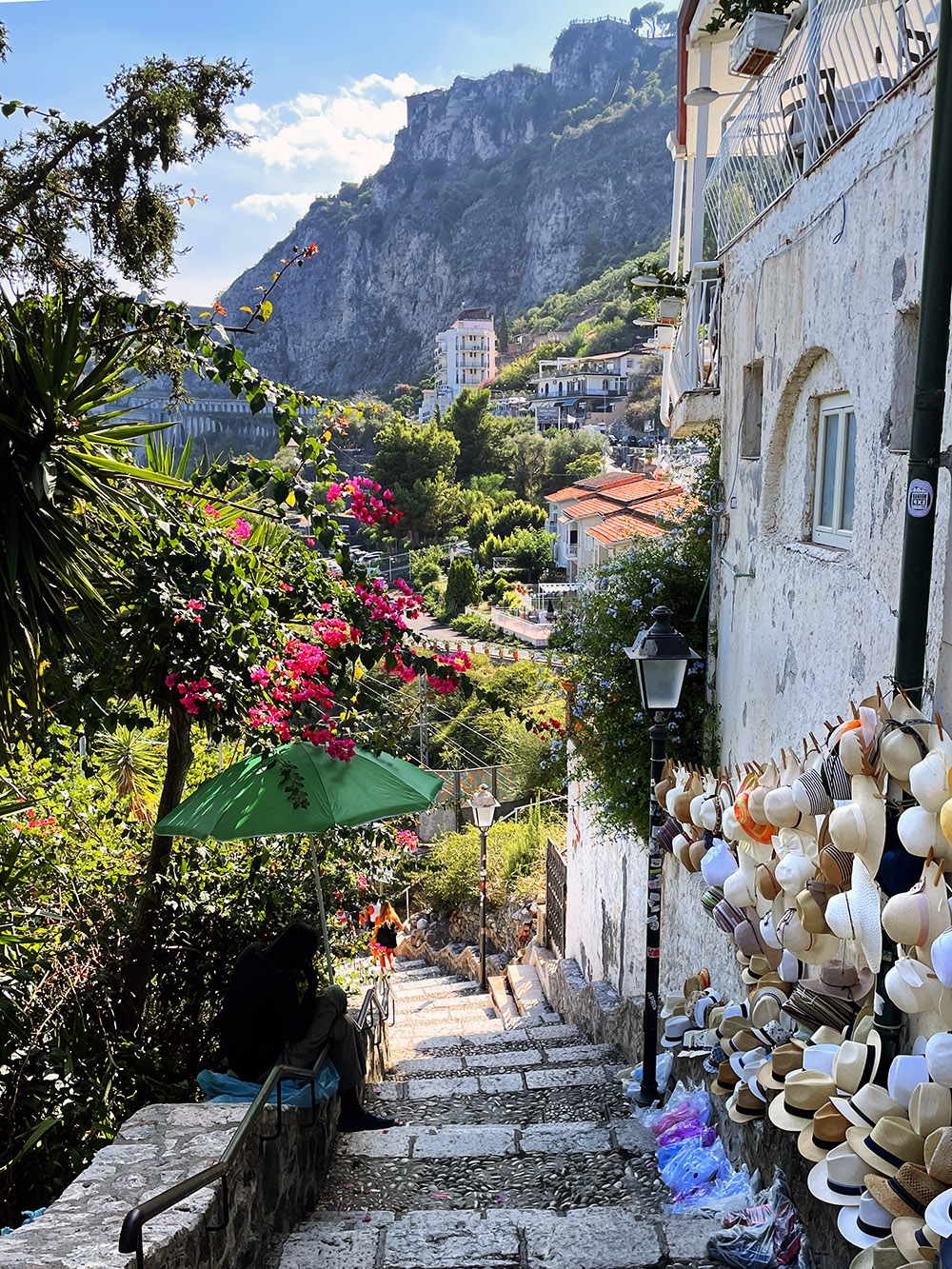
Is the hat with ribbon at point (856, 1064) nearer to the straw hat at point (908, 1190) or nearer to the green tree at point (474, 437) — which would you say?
the straw hat at point (908, 1190)

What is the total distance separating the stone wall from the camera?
89.9 inches

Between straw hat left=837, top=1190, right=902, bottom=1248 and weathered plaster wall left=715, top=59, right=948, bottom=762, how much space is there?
1.35 metres

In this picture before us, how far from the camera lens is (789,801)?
2.77 metres

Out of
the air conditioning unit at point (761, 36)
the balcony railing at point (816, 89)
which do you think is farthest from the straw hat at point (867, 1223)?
the air conditioning unit at point (761, 36)

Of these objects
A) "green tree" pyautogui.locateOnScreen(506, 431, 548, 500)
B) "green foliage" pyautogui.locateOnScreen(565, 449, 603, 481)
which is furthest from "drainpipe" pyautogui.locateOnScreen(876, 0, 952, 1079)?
"green tree" pyautogui.locateOnScreen(506, 431, 548, 500)

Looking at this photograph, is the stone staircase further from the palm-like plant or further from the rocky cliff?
the rocky cliff

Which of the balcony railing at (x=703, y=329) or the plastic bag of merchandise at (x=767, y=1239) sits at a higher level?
the balcony railing at (x=703, y=329)

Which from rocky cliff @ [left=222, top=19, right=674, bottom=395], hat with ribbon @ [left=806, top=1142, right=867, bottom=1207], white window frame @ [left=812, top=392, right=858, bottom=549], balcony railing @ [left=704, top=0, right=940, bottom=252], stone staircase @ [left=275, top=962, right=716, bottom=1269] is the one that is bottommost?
stone staircase @ [left=275, top=962, right=716, bottom=1269]

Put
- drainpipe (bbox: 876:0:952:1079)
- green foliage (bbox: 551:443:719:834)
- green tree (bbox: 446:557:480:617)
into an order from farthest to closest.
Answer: green tree (bbox: 446:557:480:617) < green foliage (bbox: 551:443:719:834) < drainpipe (bbox: 876:0:952:1079)

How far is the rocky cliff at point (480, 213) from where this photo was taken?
122812 mm

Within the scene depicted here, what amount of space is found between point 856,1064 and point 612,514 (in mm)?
16459

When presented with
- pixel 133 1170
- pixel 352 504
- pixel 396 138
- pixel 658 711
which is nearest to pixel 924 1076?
pixel 133 1170

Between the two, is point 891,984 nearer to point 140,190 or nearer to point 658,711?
point 658,711

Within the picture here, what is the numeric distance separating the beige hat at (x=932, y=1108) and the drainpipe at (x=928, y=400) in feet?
3.00
